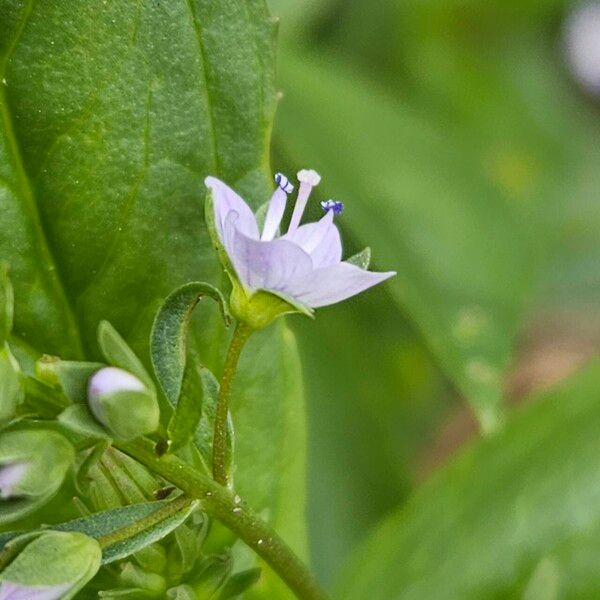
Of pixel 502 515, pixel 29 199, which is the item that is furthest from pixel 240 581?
pixel 502 515

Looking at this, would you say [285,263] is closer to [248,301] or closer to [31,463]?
[248,301]

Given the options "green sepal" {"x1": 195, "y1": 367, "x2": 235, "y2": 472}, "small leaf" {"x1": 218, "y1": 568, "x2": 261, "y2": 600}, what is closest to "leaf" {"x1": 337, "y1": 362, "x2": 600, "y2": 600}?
"small leaf" {"x1": 218, "y1": 568, "x2": 261, "y2": 600}

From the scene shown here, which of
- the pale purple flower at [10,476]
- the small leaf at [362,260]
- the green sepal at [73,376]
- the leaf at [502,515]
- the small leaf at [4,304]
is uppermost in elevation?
the small leaf at [4,304]

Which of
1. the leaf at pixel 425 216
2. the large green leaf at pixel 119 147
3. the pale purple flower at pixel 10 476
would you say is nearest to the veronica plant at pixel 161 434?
the pale purple flower at pixel 10 476

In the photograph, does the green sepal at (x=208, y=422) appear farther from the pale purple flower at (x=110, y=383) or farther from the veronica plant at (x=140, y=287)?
the pale purple flower at (x=110, y=383)

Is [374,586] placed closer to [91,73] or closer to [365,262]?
[365,262]
